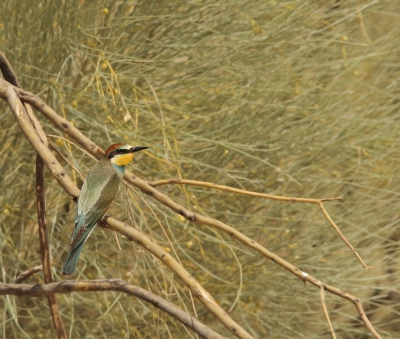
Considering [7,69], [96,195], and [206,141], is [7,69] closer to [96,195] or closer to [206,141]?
[96,195]

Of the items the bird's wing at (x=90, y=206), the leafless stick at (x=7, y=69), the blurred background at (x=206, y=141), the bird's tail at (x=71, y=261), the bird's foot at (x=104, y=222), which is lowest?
the blurred background at (x=206, y=141)

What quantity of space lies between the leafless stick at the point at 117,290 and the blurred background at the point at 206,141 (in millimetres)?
1035

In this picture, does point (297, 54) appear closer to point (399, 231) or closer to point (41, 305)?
point (41, 305)

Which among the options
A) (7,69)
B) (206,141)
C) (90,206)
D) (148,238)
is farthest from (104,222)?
(206,141)

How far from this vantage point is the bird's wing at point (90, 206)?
36.4 inches

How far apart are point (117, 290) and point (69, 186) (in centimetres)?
14

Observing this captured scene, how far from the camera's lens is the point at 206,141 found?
6.90 feet

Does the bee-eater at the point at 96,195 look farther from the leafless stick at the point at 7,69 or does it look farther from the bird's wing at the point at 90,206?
the leafless stick at the point at 7,69

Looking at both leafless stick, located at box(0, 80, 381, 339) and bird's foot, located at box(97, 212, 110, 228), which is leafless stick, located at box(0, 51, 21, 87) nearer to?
leafless stick, located at box(0, 80, 381, 339)

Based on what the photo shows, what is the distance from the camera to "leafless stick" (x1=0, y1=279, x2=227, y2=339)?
0.79 m

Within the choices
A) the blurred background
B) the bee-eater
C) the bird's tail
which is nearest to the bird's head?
the bee-eater

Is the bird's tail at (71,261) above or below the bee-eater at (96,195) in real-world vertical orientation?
below

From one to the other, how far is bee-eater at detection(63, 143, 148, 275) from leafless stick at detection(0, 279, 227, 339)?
0.03 m

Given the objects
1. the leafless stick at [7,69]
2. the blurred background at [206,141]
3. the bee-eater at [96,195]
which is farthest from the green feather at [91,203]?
the blurred background at [206,141]
